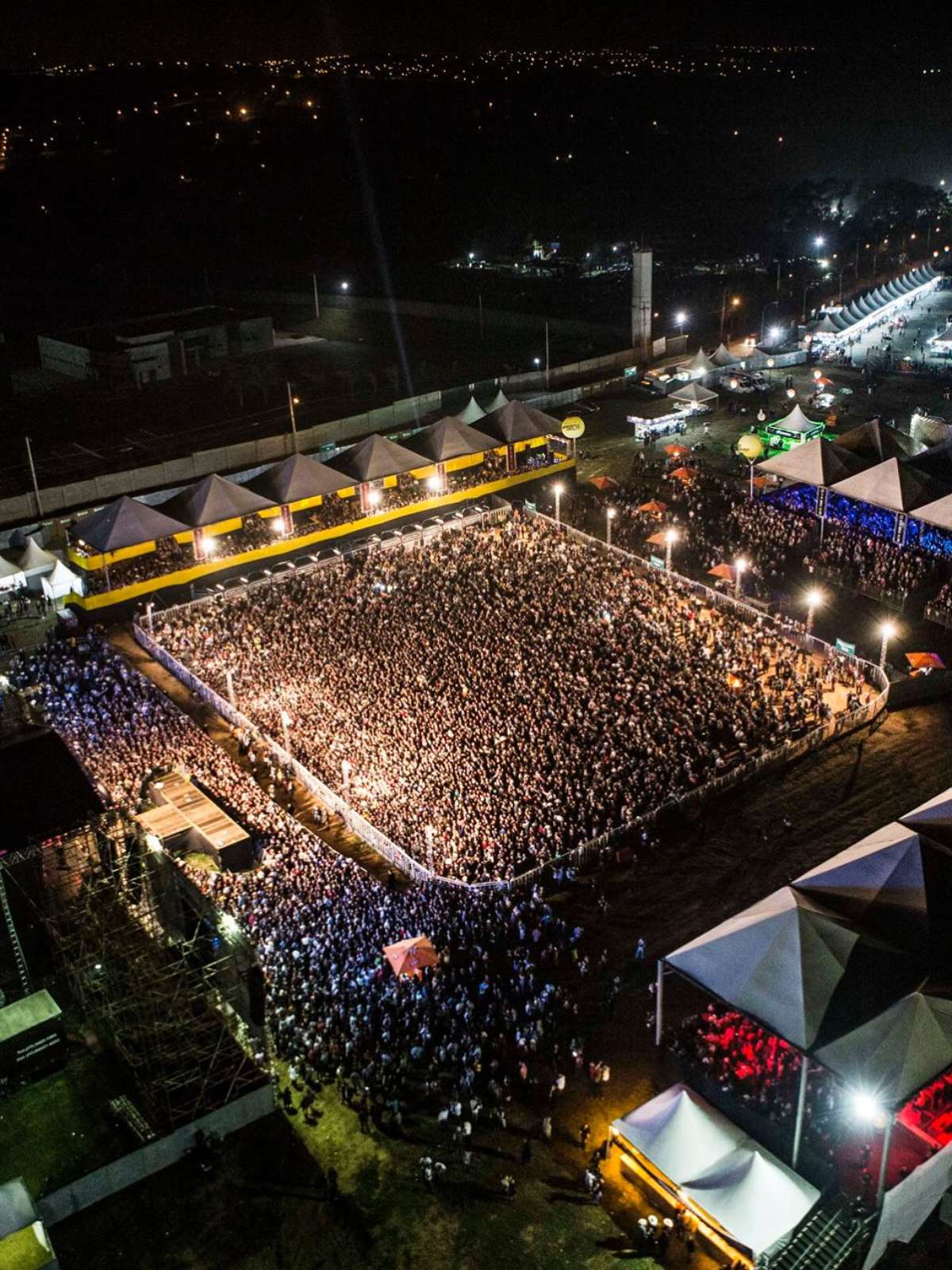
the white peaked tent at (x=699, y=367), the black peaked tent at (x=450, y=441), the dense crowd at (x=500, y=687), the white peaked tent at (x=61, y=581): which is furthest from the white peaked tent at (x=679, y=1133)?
the white peaked tent at (x=699, y=367)

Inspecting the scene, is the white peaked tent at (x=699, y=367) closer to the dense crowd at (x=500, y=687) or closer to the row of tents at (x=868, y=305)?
the row of tents at (x=868, y=305)

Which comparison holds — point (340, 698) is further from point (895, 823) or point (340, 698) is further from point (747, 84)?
point (747, 84)

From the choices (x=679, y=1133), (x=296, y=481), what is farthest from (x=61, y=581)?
(x=679, y=1133)

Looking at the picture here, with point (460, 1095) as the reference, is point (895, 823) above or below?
above

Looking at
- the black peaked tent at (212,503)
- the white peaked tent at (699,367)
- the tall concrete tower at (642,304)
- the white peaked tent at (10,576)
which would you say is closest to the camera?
the white peaked tent at (10,576)

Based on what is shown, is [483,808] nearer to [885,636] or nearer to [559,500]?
[885,636]

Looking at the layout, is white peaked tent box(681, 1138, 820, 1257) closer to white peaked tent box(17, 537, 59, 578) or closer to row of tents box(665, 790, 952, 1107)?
row of tents box(665, 790, 952, 1107)

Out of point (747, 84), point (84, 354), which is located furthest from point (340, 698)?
point (747, 84)
